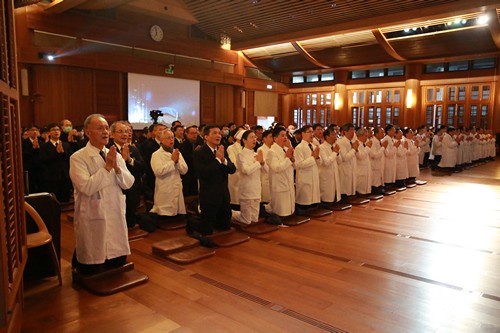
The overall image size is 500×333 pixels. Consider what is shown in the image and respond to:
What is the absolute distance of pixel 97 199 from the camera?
136 inches

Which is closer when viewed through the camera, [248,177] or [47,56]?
[248,177]

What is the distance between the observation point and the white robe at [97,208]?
3400 millimetres

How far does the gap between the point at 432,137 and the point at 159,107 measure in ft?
30.5

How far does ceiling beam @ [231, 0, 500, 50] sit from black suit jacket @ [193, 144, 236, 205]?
966 centimetres

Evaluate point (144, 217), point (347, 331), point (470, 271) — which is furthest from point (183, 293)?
point (470, 271)

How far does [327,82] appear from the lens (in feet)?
58.9

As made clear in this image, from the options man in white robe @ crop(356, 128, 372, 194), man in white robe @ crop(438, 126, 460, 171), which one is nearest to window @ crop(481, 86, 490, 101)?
man in white robe @ crop(438, 126, 460, 171)

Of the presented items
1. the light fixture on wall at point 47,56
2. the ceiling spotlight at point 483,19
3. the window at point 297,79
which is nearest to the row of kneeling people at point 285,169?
the ceiling spotlight at point 483,19

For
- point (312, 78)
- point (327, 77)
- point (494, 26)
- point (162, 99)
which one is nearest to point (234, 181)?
point (162, 99)

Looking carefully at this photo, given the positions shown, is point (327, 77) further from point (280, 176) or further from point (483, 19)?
point (280, 176)

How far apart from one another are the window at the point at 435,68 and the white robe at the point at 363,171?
9750 mm

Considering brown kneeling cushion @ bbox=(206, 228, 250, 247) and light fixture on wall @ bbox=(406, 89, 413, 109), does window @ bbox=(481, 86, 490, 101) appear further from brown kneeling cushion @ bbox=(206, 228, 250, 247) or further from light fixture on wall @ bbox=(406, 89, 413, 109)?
brown kneeling cushion @ bbox=(206, 228, 250, 247)

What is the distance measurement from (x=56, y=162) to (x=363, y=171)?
566 centimetres

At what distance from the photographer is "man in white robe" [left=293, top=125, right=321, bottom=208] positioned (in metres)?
6.21
